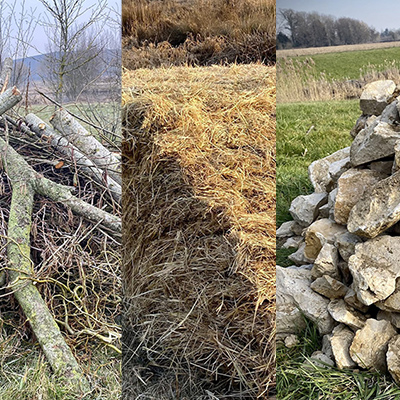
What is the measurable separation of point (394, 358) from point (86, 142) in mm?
2229

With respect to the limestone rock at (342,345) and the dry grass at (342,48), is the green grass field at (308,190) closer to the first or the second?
the limestone rock at (342,345)

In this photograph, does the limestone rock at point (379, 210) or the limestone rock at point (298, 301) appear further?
the limestone rock at point (298, 301)

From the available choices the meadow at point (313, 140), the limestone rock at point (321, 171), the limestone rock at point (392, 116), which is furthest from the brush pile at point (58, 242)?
the limestone rock at point (321, 171)

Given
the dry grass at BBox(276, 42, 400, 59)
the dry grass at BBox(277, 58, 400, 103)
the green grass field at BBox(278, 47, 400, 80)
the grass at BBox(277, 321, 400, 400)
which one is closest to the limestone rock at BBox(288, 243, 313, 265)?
the grass at BBox(277, 321, 400, 400)

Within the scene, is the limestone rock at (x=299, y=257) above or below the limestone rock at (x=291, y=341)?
above

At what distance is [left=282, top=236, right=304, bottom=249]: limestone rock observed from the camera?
153 inches

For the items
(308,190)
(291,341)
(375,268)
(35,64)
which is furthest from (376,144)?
(35,64)

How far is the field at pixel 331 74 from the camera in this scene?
7137mm

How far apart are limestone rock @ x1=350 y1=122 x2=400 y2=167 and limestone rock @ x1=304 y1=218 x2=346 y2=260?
434mm

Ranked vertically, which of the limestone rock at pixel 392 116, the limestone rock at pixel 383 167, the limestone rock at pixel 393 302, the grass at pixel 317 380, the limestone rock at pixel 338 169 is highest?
the limestone rock at pixel 392 116

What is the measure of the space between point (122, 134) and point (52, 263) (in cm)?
91

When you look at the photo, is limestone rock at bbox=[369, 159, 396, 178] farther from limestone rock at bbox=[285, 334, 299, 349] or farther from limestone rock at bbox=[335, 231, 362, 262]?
limestone rock at bbox=[285, 334, 299, 349]

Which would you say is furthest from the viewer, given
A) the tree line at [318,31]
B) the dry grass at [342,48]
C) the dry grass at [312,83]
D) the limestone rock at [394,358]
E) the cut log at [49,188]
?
the dry grass at [342,48]

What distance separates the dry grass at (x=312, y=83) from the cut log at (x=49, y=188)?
453 cm
